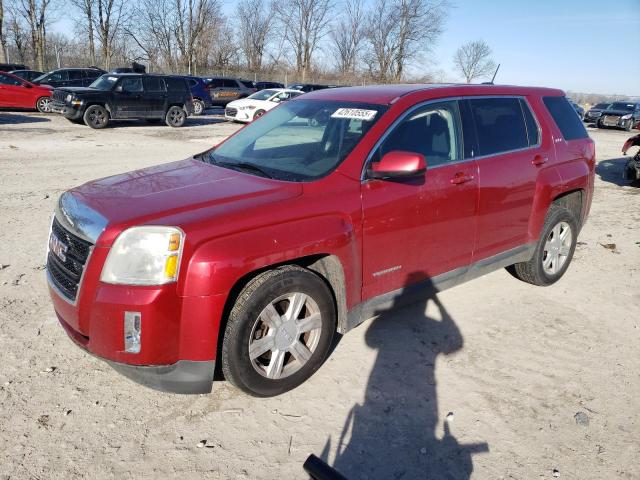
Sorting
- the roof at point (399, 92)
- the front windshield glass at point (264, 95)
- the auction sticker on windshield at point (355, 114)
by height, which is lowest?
the auction sticker on windshield at point (355, 114)

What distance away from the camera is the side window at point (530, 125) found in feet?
14.2

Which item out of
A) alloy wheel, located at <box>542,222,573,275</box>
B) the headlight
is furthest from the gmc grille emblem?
alloy wheel, located at <box>542,222,573,275</box>

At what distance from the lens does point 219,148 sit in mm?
4055

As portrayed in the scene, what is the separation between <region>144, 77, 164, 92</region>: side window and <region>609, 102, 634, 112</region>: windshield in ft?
82.3

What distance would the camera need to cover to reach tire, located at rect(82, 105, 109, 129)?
52.8 feet

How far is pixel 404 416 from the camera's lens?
113 inches

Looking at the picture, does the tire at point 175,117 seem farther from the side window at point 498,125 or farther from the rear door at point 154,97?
the side window at point 498,125

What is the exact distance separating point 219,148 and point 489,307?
8.82 ft

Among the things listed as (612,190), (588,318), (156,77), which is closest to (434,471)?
(588,318)

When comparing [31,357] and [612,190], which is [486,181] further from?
[612,190]

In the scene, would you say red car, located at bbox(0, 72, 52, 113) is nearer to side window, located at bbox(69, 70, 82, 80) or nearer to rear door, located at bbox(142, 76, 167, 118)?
side window, located at bbox(69, 70, 82, 80)

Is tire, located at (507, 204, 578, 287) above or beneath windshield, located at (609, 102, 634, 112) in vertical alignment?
beneath

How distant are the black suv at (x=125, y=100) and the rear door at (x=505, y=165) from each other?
50.0 feet

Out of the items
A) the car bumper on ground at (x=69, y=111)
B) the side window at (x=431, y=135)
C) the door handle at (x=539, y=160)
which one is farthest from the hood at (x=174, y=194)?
the car bumper on ground at (x=69, y=111)
